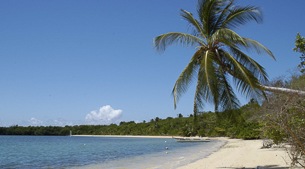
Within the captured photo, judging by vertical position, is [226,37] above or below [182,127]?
above

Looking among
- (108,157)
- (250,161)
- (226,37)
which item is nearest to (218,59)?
(226,37)

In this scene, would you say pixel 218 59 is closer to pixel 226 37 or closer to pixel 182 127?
pixel 226 37

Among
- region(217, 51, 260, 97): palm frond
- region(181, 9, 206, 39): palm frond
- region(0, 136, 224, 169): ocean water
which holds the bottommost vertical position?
region(0, 136, 224, 169): ocean water

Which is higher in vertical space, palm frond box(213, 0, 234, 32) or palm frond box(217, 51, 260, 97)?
palm frond box(213, 0, 234, 32)

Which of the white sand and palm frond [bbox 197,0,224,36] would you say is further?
the white sand

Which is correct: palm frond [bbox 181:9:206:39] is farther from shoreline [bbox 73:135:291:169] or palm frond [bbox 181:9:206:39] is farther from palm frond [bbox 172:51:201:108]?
shoreline [bbox 73:135:291:169]

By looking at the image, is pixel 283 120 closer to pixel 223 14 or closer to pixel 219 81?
pixel 219 81

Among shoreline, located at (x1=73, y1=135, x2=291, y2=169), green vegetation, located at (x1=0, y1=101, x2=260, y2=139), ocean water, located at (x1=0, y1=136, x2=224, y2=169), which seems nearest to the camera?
green vegetation, located at (x1=0, y1=101, x2=260, y2=139)

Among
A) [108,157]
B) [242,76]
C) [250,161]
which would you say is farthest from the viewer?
[108,157]

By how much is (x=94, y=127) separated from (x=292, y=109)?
426 ft

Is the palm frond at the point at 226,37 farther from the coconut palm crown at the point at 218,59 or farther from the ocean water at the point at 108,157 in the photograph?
the ocean water at the point at 108,157

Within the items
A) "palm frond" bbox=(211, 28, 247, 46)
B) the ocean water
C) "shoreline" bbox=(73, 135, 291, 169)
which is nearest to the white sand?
"shoreline" bbox=(73, 135, 291, 169)

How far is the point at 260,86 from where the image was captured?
30.1 ft

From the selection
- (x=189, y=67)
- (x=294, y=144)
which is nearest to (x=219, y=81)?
(x=189, y=67)
